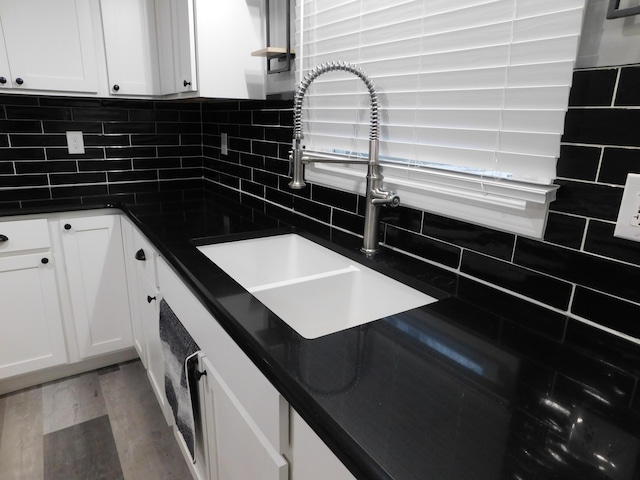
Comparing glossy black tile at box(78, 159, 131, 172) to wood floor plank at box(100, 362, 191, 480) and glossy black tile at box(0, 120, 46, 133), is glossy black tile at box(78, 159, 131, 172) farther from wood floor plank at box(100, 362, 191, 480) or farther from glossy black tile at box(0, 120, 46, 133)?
wood floor plank at box(100, 362, 191, 480)

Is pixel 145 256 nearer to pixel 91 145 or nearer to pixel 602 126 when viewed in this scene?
pixel 91 145

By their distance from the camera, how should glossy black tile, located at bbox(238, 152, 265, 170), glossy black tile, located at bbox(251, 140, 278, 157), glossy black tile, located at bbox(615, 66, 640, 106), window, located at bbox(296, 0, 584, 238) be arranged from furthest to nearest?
glossy black tile, located at bbox(238, 152, 265, 170)
glossy black tile, located at bbox(251, 140, 278, 157)
window, located at bbox(296, 0, 584, 238)
glossy black tile, located at bbox(615, 66, 640, 106)

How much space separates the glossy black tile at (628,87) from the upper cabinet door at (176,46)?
1.50 metres

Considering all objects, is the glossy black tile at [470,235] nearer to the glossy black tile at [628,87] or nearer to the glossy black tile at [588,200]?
the glossy black tile at [588,200]

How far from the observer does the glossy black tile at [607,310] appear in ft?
2.65

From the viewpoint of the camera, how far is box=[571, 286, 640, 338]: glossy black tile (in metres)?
0.81

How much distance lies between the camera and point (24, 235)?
1.90 meters

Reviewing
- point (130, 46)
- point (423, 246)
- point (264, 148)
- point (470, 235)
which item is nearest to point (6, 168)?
point (130, 46)

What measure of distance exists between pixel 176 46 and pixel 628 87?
173 cm

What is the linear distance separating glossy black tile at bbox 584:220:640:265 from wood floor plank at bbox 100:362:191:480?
63.8 inches

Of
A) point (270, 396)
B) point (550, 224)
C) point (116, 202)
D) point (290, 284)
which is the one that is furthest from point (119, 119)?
point (550, 224)

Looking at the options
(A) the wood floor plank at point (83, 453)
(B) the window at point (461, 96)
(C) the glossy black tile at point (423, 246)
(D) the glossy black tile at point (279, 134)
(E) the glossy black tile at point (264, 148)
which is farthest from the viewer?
(E) the glossy black tile at point (264, 148)

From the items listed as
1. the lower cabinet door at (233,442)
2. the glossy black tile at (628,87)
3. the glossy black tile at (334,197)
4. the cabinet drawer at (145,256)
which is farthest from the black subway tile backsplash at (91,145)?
the glossy black tile at (628,87)

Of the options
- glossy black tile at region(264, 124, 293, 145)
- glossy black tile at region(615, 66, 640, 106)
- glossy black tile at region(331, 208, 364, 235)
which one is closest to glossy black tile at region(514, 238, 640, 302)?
glossy black tile at region(615, 66, 640, 106)
